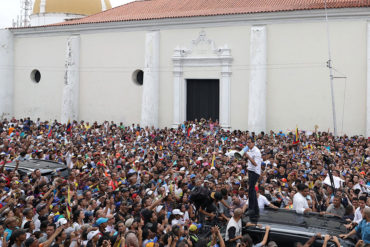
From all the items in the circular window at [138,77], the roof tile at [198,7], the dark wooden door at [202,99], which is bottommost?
the dark wooden door at [202,99]

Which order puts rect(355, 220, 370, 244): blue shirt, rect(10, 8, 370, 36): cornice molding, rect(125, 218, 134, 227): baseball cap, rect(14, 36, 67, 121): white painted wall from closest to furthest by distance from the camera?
rect(355, 220, 370, 244): blue shirt < rect(125, 218, 134, 227): baseball cap < rect(10, 8, 370, 36): cornice molding < rect(14, 36, 67, 121): white painted wall

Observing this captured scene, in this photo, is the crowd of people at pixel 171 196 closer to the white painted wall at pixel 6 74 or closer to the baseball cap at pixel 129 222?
the baseball cap at pixel 129 222

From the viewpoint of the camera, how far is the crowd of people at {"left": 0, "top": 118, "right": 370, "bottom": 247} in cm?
765

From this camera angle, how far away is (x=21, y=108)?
3497 centimetres

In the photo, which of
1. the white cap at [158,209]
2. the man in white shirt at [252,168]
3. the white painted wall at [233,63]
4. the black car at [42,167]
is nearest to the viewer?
the man in white shirt at [252,168]

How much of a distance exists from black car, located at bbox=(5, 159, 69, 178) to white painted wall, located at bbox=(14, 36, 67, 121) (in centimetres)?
1937

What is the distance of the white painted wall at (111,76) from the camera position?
A: 30141mm

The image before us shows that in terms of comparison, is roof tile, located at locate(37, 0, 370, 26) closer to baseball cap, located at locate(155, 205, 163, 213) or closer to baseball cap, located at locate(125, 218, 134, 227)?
baseball cap, located at locate(155, 205, 163, 213)

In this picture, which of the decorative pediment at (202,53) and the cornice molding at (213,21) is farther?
the decorative pediment at (202,53)

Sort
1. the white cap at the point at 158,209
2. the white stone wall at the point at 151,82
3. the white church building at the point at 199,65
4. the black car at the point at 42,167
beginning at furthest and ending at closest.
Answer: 1. the white stone wall at the point at 151,82
2. the white church building at the point at 199,65
3. the black car at the point at 42,167
4. the white cap at the point at 158,209

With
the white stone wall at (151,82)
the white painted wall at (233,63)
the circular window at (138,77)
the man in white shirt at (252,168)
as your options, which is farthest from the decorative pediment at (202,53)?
the man in white shirt at (252,168)

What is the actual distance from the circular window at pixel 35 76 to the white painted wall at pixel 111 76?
4.49 m

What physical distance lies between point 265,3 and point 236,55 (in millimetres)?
3811

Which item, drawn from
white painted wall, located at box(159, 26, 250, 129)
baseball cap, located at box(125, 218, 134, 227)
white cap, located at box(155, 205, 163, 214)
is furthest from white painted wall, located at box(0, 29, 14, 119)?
baseball cap, located at box(125, 218, 134, 227)
